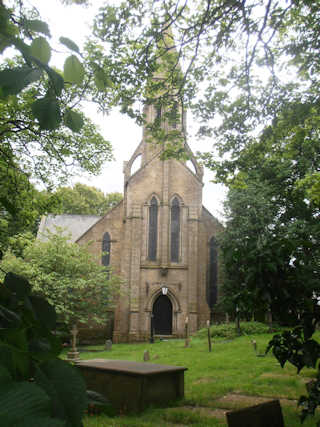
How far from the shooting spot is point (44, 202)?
43.2 ft

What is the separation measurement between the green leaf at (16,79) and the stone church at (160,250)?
75.3 ft

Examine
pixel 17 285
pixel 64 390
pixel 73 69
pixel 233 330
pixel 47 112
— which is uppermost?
pixel 73 69

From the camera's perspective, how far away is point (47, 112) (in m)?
1.05

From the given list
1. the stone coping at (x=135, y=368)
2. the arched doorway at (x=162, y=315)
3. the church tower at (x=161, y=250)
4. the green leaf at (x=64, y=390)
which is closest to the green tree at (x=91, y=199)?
the church tower at (x=161, y=250)

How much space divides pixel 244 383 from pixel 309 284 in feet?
17.9

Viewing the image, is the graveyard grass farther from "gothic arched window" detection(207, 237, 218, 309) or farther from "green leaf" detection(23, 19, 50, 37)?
"gothic arched window" detection(207, 237, 218, 309)

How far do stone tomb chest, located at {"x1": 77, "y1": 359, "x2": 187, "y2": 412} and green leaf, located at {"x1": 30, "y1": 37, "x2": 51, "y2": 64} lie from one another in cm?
628

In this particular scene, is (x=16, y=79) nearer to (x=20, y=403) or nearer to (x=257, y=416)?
(x=20, y=403)

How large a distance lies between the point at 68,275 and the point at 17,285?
19683mm

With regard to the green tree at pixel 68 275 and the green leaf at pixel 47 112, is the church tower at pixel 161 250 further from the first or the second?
the green leaf at pixel 47 112

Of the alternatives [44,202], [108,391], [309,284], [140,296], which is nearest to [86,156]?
[44,202]

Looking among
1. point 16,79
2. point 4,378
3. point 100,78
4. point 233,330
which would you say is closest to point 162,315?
point 233,330

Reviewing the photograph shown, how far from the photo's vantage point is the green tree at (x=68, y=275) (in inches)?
754

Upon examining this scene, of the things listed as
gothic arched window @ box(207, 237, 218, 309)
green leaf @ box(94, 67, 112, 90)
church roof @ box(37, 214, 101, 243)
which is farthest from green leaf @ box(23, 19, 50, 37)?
church roof @ box(37, 214, 101, 243)
